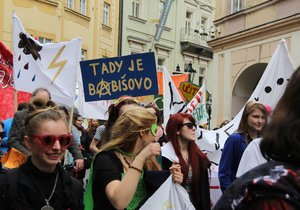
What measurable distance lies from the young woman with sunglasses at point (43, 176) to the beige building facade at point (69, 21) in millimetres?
14942

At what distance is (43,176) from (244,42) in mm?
13387

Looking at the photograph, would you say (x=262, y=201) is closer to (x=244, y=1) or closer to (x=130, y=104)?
(x=130, y=104)

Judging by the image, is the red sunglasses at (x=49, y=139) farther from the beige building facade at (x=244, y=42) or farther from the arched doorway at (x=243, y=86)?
the arched doorway at (x=243, y=86)

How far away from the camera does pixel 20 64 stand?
272 inches

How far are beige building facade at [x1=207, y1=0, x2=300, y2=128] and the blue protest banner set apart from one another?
7.73 metres

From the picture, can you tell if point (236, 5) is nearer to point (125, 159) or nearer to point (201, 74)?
point (125, 159)

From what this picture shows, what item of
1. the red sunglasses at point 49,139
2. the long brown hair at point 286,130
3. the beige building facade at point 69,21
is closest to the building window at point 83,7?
the beige building facade at point 69,21

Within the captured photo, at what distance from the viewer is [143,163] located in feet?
8.30

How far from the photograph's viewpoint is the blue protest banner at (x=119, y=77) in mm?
6156

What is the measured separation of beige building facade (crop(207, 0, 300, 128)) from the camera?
1322cm

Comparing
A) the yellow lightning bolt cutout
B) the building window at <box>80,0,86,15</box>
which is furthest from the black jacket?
the building window at <box>80,0,86,15</box>

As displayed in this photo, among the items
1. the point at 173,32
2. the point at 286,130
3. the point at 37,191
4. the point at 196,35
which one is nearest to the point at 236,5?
the point at 37,191

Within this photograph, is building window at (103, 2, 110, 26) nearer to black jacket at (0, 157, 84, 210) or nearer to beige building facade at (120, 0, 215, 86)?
beige building facade at (120, 0, 215, 86)

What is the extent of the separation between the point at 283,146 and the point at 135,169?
4.38 ft
